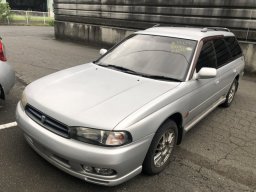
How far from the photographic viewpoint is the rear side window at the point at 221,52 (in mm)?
4566

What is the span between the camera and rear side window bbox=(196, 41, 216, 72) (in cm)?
396

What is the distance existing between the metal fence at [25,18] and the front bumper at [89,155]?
26.5m

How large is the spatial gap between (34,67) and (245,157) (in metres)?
6.38

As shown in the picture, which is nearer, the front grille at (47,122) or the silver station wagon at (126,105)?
the silver station wagon at (126,105)

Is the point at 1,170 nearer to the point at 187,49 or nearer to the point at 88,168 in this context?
the point at 88,168

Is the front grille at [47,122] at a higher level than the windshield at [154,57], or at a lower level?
lower

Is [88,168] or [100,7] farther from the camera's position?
[100,7]

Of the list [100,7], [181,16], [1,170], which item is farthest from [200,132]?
[100,7]

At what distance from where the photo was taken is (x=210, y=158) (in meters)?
3.81

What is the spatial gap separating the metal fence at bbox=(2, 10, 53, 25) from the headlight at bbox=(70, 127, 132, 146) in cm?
2674

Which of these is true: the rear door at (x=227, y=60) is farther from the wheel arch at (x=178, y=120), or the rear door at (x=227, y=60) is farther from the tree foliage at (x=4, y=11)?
the tree foliage at (x=4, y=11)

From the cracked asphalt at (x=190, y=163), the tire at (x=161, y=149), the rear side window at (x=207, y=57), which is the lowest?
the cracked asphalt at (x=190, y=163)

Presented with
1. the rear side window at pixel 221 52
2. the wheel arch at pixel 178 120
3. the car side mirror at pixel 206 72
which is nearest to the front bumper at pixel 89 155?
the wheel arch at pixel 178 120

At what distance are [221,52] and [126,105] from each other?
255cm
